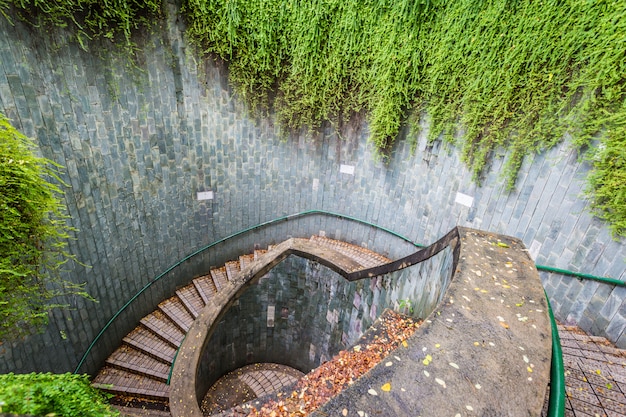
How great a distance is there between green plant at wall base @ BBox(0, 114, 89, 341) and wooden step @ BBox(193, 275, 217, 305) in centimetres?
243

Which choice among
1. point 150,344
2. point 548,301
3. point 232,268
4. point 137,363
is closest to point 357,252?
point 232,268

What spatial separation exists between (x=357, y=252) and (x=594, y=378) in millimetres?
4440

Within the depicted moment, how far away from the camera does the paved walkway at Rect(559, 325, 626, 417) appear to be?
6.46 ft

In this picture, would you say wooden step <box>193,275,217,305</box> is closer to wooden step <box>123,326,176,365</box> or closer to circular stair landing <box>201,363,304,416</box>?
wooden step <box>123,326,176,365</box>

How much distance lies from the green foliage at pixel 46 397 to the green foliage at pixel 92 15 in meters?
3.93

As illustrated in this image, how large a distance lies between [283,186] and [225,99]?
2218 millimetres

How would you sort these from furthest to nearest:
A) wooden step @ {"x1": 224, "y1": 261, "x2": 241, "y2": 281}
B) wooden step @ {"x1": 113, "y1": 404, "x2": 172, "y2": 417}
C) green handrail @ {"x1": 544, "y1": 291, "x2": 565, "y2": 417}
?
1. wooden step @ {"x1": 224, "y1": 261, "x2": 241, "y2": 281}
2. wooden step @ {"x1": 113, "y1": 404, "x2": 172, "y2": 417}
3. green handrail @ {"x1": 544, "y1": 291, "x2": 565, "y2": 417}

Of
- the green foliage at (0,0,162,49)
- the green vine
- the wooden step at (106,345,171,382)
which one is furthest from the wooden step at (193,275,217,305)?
the green foliage at (0,0,162,49)

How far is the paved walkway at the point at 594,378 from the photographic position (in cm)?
197

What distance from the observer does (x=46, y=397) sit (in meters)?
1.66

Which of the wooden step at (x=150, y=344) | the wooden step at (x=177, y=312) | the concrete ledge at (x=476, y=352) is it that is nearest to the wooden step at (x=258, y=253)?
the wooden step at (x=177, y=312)

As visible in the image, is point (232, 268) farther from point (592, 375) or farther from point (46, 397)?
point (592, 375)

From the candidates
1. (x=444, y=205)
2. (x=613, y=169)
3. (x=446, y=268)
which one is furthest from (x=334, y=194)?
(x=613, y=169)

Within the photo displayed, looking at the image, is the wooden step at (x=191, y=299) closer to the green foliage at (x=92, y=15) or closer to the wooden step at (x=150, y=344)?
the wooden step at (x=150, y=344)
